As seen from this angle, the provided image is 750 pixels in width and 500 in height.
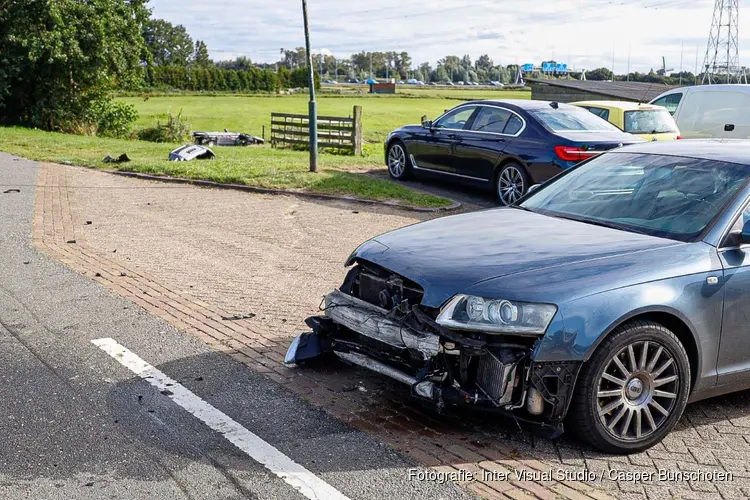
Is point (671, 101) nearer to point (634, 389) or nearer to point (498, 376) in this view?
point (634, 389)

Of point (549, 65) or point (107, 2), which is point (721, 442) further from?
point (549, 65)

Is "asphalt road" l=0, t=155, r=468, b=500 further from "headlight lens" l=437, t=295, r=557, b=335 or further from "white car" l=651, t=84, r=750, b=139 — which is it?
"white car" l=651, t=84, r=750, b=139

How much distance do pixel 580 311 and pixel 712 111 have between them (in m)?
13.9

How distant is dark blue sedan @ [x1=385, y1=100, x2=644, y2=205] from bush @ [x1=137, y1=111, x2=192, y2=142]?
22.3 metres

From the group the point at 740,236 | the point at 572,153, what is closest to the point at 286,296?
the point at 740,236

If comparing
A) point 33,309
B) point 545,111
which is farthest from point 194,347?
point 545,111

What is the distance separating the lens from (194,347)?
629 centimetres

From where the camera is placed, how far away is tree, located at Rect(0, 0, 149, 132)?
30.4 meters

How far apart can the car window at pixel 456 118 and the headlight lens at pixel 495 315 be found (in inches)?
401

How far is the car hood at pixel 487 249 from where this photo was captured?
4.75 metres

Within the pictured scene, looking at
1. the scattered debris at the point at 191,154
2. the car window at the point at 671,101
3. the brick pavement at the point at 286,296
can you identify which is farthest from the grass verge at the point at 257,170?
the car window at the point at 671,101

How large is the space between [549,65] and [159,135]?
9494 centimetres

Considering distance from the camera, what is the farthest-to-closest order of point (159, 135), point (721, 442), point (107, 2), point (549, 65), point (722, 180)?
1. point (549, 65)
2. point (159, 135)
3. point (107, 2)
4. point (722, 180)
5. point (721, 442)

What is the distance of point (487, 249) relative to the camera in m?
5.09
